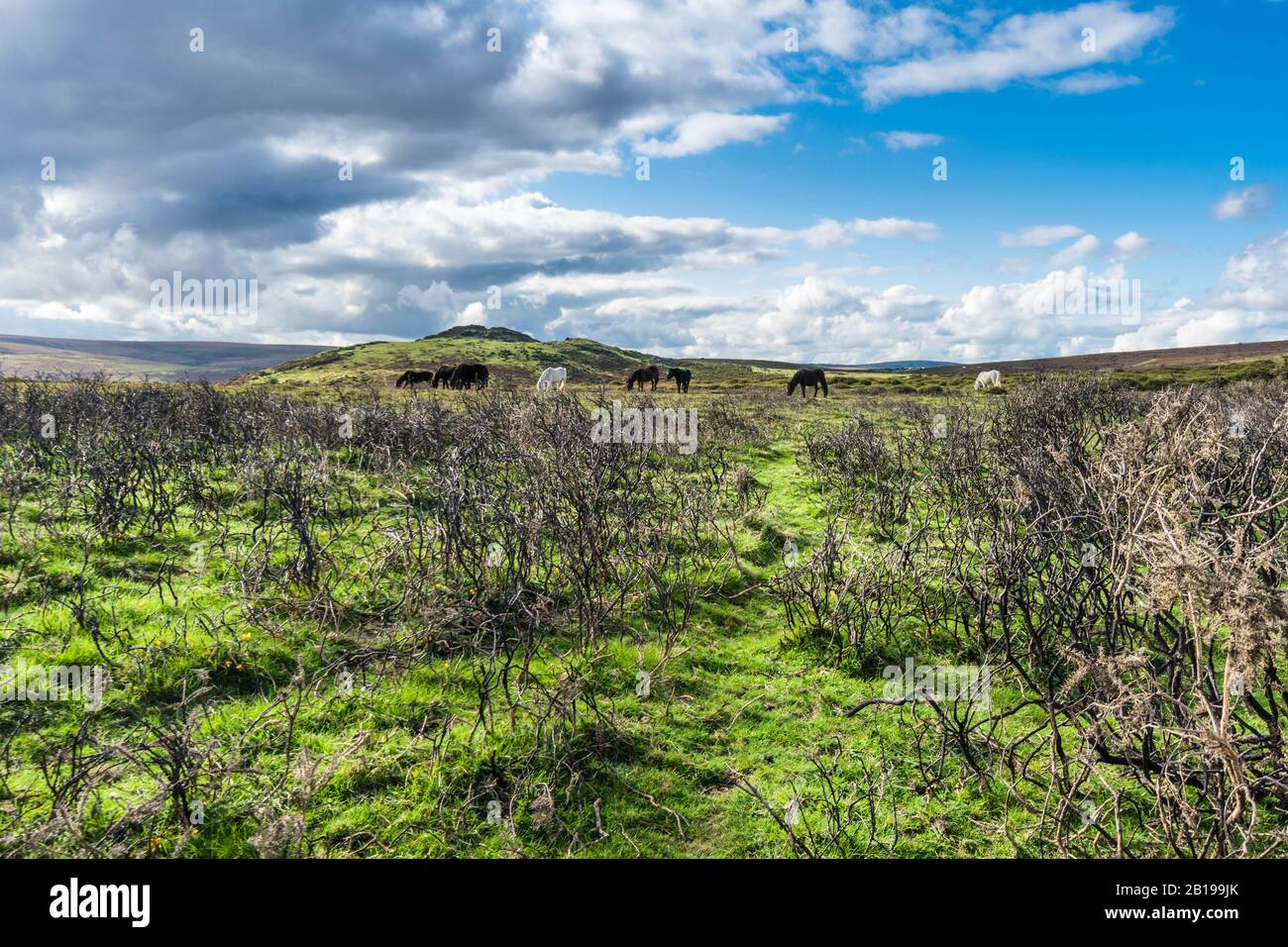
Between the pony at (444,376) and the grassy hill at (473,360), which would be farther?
the grassy hill at (473,360)

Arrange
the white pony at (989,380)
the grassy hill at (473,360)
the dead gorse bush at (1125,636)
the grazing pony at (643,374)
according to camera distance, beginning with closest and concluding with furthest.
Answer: the dead gorse bush at (1125,636) < the grazing pony at (643,374) < the white pony at (989,380) < the grassy hill at (473,360)

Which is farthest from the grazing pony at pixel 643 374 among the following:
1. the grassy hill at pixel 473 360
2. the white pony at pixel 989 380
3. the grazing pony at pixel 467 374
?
the grassy hill at pixel 473 360

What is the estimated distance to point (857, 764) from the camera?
4402mm

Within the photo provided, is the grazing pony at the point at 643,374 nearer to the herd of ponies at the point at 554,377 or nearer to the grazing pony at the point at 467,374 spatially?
the herd of ponies at the point at 554,377

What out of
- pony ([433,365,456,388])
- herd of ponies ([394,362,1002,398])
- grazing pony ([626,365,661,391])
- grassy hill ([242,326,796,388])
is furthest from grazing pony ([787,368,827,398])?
Result: grassy hill ([242,326,796,388])

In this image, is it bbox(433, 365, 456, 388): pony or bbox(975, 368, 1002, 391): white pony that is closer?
bbox(433, 365, 456, 388): pony

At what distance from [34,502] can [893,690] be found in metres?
10.7

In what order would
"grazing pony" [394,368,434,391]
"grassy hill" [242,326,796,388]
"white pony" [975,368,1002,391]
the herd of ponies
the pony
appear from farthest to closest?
1. "grassy hill" [242,326,796,388]
2. "white pony" [975,368,1002,391]
3. "grazing pony" [394,368,434,391]
4. the pony
5. the herd of ponies

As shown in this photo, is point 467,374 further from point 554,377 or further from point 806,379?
point 806,379

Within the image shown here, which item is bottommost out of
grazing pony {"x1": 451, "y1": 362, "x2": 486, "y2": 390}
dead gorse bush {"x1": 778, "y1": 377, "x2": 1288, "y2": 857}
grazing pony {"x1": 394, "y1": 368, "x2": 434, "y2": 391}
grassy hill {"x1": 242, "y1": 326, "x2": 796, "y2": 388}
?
dead gorse bush {"x1": 778, "y1": 377, "x2": 1288, "y2": 857}

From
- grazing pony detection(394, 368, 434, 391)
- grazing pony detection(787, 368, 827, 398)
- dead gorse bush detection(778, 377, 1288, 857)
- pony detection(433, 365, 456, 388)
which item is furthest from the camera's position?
grazing pony detection(787, 368, 827, 398)

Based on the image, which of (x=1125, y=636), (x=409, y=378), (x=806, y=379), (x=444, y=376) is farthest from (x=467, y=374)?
(x=1125, y=636)

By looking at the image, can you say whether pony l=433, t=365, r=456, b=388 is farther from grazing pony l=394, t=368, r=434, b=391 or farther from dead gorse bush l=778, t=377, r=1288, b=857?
dead gorse bush l=778, t=377, r=1288, b=857

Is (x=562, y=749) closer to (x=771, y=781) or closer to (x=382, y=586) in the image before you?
(x=771, y=781)
